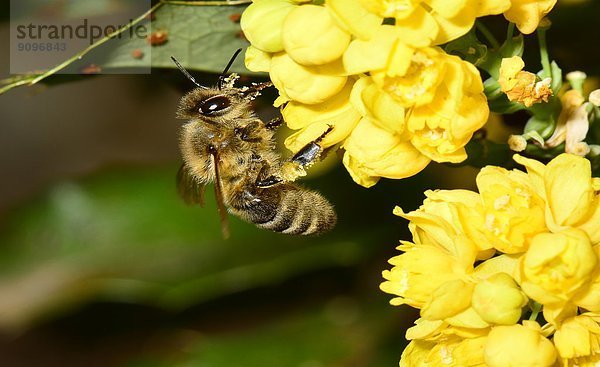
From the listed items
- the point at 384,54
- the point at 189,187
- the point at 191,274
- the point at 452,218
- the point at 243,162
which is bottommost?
the point at 191,274

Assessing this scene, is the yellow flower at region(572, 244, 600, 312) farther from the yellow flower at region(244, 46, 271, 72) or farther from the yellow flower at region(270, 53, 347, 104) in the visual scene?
the yellow flower at region(244, 46, 271, 72)

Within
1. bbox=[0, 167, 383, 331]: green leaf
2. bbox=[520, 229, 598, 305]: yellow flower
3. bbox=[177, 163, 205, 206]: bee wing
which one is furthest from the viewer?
bbox=[0, 167, 383, 331]: green leaf

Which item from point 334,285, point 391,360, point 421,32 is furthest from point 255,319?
point 421,32

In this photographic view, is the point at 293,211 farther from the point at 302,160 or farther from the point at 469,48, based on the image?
the point at 469,48

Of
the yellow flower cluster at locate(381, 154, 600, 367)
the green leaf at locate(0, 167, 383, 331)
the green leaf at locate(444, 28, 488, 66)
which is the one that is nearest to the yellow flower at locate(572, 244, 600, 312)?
the yellow flower cluster at locate(381, 154, 600, 367)

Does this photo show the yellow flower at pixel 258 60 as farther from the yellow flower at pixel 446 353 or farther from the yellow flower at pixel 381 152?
the yellow flower at pixel 446 353

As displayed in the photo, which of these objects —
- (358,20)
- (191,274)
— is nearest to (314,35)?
(358,20)
